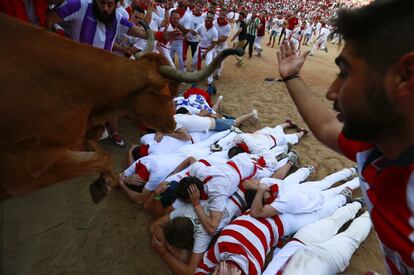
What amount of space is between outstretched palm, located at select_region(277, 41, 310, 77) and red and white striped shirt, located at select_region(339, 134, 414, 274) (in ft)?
3.27

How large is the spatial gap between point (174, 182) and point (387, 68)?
3008 mm

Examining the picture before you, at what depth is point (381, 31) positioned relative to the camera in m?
1.12

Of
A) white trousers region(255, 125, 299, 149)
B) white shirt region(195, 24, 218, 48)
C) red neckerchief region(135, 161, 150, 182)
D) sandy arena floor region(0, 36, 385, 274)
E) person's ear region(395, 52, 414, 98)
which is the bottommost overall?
sandy arena floor region(0, 36, 385, 274)

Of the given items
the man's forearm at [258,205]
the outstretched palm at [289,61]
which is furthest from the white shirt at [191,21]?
the outstretched palm at [289,61]

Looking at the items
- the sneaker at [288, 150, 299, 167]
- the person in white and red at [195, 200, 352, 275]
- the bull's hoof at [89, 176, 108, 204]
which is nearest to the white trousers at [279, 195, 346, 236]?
the person in white and red at [195, 200, 352, 275]

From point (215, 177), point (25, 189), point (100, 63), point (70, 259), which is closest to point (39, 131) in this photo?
point (25, 189)

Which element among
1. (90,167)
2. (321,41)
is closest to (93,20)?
(90,167)

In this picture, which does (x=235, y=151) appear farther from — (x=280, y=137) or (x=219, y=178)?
(x=219, y=178)

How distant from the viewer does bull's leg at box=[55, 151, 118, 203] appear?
1863 mm

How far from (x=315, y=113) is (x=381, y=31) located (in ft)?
3.40

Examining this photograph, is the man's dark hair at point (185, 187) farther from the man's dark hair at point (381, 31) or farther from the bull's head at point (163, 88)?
the man's dark hair at point (381, 31)

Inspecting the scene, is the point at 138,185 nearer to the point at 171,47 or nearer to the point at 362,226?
the point at 362,226

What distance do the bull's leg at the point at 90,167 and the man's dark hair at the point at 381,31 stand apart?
5.32ft

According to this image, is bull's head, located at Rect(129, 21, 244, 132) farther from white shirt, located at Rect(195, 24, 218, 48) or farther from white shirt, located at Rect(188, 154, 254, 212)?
white shirt, located at Rect(195, 24, 218, 48)
